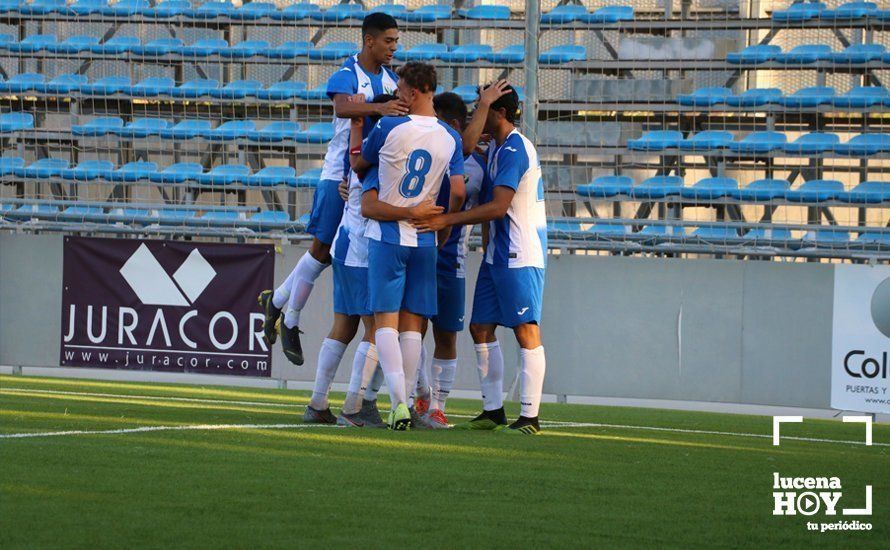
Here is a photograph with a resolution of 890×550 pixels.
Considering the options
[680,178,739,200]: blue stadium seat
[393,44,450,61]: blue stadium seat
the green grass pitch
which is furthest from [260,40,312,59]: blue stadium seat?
the green grass pitch

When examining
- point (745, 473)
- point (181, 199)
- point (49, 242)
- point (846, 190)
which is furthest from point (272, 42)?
point (745, 473)

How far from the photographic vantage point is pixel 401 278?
6.61 meters

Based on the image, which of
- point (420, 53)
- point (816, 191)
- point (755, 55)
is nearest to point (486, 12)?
point (420, 53)

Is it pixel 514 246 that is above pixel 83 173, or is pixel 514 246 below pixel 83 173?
below

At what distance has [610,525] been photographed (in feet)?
12.2

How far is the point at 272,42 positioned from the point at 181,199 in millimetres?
3043

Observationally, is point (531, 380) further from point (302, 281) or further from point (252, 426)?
point (302, 281)

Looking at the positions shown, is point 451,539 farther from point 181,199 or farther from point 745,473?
point 181,199

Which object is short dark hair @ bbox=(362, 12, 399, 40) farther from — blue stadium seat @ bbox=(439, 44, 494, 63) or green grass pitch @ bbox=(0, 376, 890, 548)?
blue stadium seat @ bbox=(439, 44, 494, 63)

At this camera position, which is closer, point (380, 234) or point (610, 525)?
point (610, 525)

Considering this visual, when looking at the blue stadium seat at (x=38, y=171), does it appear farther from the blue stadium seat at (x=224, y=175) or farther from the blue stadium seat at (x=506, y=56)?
the blue stadium seat at (x=506, y=56)

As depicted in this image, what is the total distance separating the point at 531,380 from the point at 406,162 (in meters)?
1.34

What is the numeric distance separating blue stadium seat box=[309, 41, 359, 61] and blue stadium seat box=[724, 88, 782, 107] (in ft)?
17.0

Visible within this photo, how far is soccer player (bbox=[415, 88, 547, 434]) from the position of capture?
678 cm
